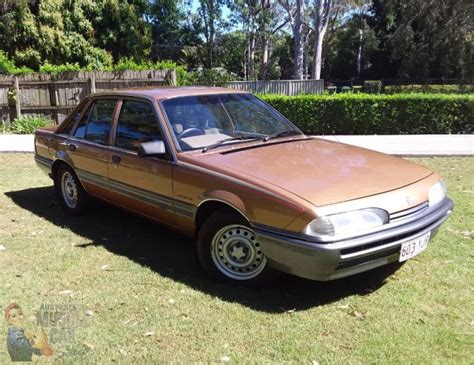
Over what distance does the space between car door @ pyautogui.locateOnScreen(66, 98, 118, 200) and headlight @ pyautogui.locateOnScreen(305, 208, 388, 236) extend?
2.71 metres

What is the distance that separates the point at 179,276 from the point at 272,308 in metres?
1.00

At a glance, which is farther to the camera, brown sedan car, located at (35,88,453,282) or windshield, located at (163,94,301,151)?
windshield, located at (163,94,301,151)

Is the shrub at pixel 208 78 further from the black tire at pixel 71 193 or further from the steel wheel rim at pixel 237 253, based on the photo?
the steel wheel rim at pixel 237 253

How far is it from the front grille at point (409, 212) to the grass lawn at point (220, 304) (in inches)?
27.2

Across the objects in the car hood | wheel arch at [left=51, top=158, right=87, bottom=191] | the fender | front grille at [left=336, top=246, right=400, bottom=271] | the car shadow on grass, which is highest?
the car hood

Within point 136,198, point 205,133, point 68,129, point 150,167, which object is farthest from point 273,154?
point 68,129

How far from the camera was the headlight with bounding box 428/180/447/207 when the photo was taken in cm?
391

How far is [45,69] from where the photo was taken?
15.5 m

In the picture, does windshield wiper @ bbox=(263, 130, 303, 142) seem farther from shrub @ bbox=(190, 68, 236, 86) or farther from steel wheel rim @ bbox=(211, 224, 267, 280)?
shrub @ bbox=(190, 68, 236, 86)

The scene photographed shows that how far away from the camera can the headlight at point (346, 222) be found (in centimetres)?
326

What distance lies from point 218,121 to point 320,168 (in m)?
1.28

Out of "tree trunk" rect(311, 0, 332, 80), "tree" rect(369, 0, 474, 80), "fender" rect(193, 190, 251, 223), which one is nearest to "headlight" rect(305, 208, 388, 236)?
"fender" rect(193, 190, 251, 223)

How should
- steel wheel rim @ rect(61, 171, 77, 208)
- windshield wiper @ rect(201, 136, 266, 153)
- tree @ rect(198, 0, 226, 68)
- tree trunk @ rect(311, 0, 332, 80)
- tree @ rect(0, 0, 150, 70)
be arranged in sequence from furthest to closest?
tree @ rect(198, 0, 226, 68), tree trunk @ rect(311, 0, 332, 80), tree @ rect(0, 0, 150, 70), steel wheel rim @ rect(61, 171, 77, 208), windshield wiper @ rect(201, 136, 266, 153)

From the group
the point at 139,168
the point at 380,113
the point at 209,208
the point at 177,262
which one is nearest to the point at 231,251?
the point at 209,208
